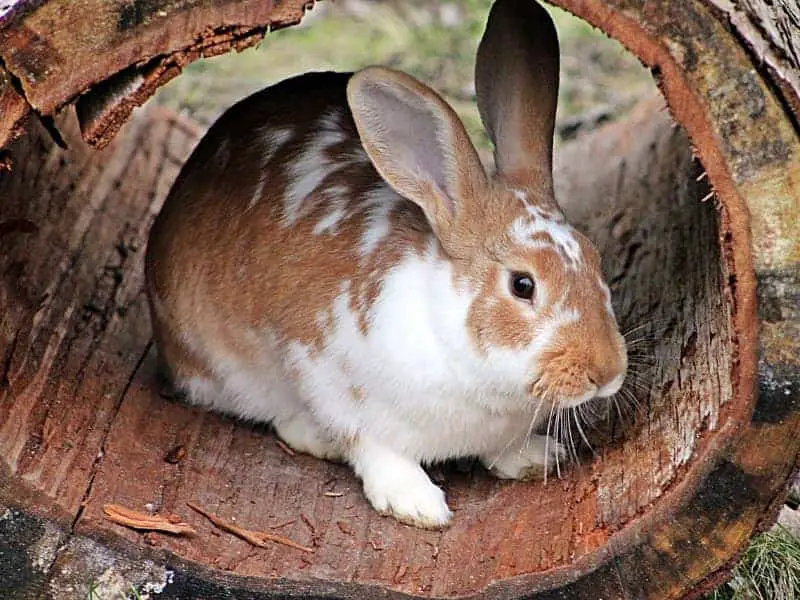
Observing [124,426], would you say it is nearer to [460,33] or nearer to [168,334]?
[168,334]

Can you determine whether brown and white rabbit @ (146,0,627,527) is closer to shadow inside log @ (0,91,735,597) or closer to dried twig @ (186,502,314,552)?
shadow inside log @ (0,91,735,597)

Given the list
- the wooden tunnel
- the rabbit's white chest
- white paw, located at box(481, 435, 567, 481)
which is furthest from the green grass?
the rabbit's white chest

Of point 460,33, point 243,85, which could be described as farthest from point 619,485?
point 460,33

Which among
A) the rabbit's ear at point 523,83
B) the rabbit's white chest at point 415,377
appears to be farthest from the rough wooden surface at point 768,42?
the rabbit's white chest at point 415,377

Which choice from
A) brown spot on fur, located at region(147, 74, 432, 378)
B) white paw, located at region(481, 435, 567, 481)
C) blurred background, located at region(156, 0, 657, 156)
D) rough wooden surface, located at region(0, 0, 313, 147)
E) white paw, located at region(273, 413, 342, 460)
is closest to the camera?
rough wooden surface, located at region(0, 0, 313, 147)

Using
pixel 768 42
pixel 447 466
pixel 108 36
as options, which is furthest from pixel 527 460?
pixel 108 36

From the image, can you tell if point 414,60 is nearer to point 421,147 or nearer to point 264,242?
point 264,242

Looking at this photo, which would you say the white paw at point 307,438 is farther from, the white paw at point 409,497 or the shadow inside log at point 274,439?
the white paw at point 409,497
